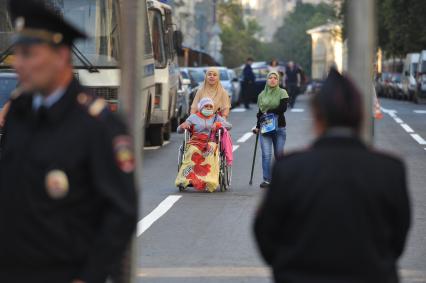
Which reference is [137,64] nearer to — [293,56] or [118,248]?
[118,248]

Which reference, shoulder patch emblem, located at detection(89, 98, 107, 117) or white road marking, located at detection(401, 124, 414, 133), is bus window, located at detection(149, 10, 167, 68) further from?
shoulder patch emblem, located at detection(89, 98, 107, 117)

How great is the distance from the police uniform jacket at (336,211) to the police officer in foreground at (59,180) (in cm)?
53

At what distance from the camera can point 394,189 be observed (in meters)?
4.40

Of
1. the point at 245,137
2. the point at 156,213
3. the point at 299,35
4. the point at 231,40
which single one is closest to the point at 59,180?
the point at 156,213

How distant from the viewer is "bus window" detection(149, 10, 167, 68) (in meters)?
24.5

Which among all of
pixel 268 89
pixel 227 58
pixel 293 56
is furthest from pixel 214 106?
pixel 293 56

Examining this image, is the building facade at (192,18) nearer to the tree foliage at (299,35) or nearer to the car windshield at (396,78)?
the car windshield at (396,78)

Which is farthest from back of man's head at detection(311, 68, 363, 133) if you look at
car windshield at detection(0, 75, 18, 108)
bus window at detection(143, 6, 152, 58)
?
bus window at detection(143, 6, 152, 58)

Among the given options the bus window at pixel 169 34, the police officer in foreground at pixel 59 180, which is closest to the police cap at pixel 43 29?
the police officer in foreground at pixel 59 180

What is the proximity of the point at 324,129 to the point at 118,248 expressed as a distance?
0.79 metres

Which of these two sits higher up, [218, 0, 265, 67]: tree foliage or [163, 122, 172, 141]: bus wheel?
[218, 0, 265, 67]: tree foliage

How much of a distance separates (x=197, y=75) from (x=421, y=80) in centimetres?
1879

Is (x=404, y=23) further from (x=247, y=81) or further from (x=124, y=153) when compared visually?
(x=124, y=153)

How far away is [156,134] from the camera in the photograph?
25531mm
